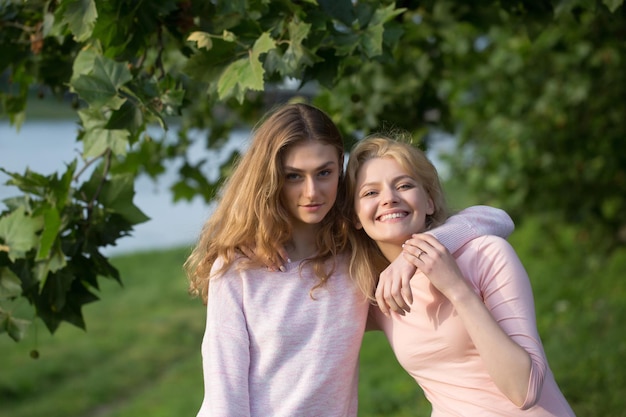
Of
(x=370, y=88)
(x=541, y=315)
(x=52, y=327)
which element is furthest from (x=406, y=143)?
→ (x=541, y=315)

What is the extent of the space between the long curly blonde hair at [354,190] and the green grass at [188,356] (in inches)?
126

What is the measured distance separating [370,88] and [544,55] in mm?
3016

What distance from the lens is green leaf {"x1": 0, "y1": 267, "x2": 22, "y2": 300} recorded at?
8.75 feet

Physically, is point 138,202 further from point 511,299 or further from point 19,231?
point 511,299

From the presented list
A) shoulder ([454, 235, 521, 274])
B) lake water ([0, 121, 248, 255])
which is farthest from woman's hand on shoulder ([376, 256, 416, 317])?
lake water ([0, 121, 248, 255])

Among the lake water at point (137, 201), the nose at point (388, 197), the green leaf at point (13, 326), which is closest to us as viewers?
the nose at point (388, 197)

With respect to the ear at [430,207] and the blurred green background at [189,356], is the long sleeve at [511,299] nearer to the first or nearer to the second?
the ear at [430,207]

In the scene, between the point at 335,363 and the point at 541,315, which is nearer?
the point at 335,363

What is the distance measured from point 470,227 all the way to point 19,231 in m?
1.40

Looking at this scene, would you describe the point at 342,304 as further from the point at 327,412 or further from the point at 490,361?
the point at 490,361

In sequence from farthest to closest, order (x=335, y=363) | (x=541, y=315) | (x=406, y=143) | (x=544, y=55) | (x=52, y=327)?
(x=541, y=315), (x=544, y=55), (x=52, y=327), (x=406, y=143), (x=335, y=363)

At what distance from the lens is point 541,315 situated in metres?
7.67

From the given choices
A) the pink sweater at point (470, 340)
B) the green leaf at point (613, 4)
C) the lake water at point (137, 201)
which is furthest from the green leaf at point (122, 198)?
the lake water at point (137, 201)

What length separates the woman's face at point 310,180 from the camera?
2.27 meters
